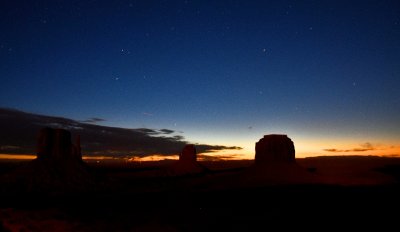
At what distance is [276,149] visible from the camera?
231ft

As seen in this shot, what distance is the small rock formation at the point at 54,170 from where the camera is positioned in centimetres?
5700

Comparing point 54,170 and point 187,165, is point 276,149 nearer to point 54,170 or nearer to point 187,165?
point 187,165

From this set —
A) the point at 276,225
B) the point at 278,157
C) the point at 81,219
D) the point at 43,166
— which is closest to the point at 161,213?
the point at 81,219

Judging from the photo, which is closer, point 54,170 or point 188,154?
point 54,170

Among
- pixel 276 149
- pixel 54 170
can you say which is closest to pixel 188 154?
pixel 276 149

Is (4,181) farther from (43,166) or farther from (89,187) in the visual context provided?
(89,187)

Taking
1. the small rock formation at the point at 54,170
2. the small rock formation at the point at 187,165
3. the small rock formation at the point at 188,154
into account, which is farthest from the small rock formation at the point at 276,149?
the small rock formation at the point at 54,170

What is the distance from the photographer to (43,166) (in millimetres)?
60469

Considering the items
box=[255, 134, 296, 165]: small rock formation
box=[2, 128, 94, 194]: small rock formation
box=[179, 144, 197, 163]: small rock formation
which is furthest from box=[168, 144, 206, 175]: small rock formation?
box=[2, 128, 94, 194]: small rock formation

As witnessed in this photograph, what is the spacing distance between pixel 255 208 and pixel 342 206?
8197mm

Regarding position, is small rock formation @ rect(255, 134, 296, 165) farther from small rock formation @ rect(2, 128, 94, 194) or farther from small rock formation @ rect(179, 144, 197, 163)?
small rock formation @ rect(2, 128, 94, 194)

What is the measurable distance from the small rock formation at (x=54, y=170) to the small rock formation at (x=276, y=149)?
3274 centimetres

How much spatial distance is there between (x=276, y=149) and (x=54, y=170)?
40.4m

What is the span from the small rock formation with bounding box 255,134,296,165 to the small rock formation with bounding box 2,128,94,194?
107 feet
